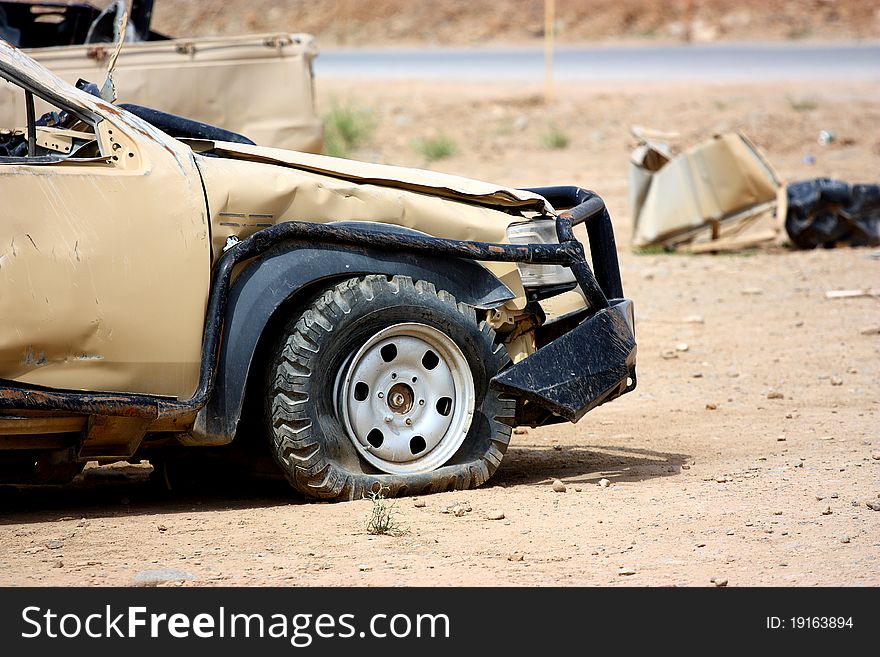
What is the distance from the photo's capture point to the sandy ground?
4.03m

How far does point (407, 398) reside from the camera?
4.91 m

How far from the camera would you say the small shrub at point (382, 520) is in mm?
4355

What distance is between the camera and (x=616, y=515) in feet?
15.4

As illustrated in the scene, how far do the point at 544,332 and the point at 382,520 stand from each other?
1.42m

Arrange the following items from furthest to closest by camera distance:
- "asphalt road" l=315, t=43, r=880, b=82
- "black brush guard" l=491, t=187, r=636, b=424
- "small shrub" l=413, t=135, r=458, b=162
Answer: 1. "asphalt road" l=315, t=43, r=880, b=82
2. "small shrub" l=413, t=135, r=458, b=162
3. "black brush guard" l=491, t=187, r=636, b=424

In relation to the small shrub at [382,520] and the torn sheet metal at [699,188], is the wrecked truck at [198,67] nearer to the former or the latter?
the torn sheet metal at [699,188]

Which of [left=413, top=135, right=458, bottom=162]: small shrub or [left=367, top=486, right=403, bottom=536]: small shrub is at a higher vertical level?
[left=367, top=486, right=403, bottom=536]: small shrub

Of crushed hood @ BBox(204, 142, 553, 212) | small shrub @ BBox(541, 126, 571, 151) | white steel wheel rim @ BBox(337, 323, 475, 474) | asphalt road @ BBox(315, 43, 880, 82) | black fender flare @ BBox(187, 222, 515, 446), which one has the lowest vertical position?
small shrub @ BBox(541, 126, 571, 151)

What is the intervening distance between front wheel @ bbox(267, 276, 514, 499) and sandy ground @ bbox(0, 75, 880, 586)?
0.14 metres

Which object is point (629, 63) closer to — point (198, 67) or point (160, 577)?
point (198, 67)

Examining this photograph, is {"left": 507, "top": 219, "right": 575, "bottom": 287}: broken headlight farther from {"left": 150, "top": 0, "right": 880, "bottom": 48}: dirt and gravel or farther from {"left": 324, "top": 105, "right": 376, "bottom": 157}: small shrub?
{"left": 150, "top": 0, "right": 880, "bottom": 48}: dirt and gravel

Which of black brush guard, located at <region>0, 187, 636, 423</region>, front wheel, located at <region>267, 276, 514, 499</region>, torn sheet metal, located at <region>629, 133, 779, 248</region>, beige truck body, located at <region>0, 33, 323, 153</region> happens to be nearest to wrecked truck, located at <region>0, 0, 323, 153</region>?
beige truck body, located at <region>0, 33, 323, 153</region>

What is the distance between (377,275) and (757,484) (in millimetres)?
1784

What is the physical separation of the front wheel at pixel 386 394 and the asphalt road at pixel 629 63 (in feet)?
66.5
